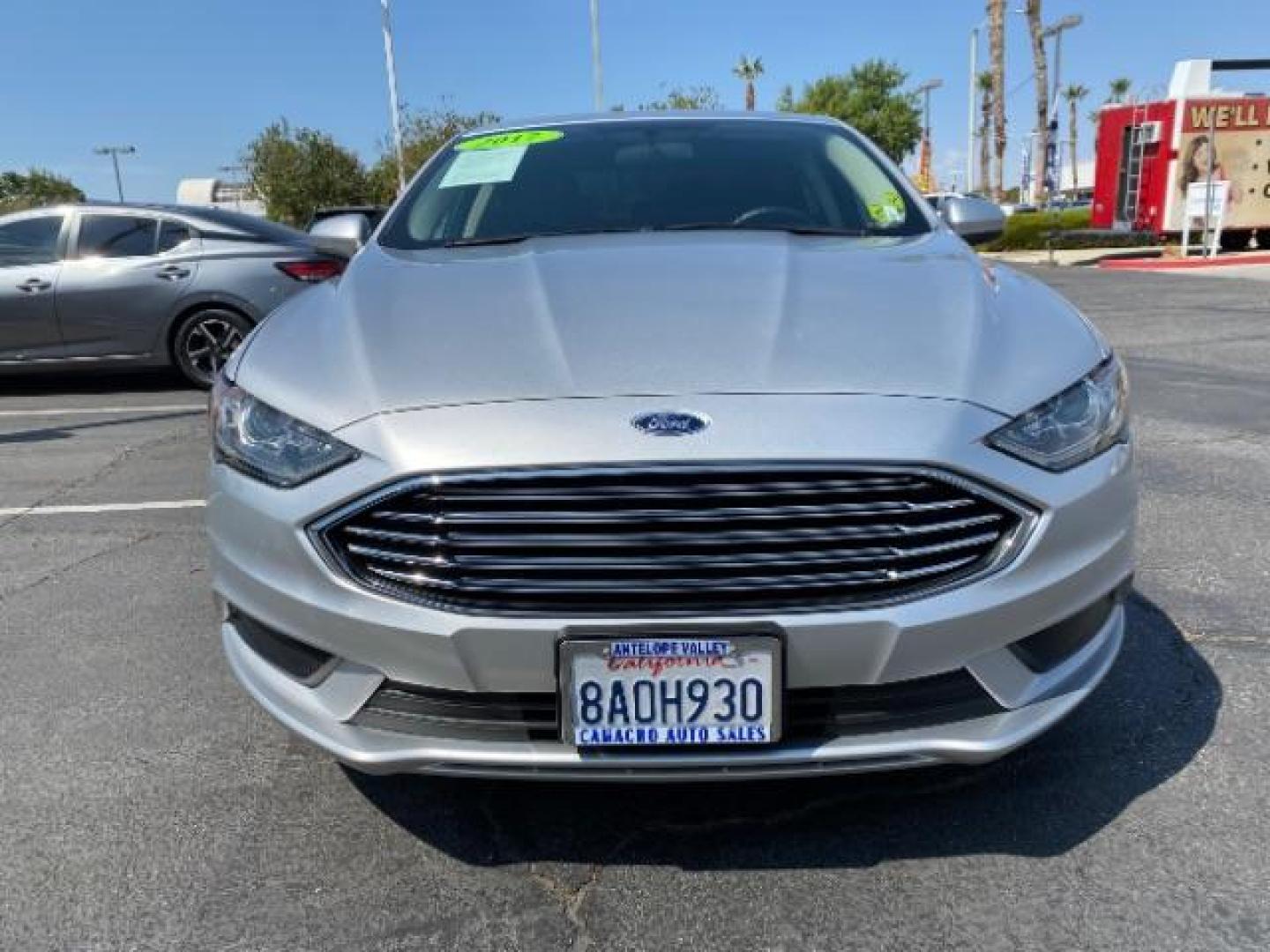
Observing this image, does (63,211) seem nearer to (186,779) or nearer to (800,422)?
(186,779)

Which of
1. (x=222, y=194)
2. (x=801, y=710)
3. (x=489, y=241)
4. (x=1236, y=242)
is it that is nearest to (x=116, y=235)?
(x=489, y=241)

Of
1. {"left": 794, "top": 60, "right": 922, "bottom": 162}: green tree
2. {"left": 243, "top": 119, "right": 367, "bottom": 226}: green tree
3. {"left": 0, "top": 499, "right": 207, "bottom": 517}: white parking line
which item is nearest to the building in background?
{"left": 243, "top": 119, "right": 367, "bottom": 226}: green tree

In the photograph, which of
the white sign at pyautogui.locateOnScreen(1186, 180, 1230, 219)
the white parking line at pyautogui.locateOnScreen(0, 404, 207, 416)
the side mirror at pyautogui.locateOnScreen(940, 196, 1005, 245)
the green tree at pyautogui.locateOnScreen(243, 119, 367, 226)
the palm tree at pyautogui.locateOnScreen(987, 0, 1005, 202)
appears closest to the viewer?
the side mirror at pyautogui.locateOnScreen(940, 196, 1005, 245)

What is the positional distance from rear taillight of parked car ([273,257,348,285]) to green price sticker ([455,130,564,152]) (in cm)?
416

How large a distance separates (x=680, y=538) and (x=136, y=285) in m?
6.94

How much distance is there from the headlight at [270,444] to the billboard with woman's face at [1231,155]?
1960 cm

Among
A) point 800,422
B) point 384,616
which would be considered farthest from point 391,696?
point 800,422

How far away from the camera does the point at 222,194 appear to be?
5334 cm

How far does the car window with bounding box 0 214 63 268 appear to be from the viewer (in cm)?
771

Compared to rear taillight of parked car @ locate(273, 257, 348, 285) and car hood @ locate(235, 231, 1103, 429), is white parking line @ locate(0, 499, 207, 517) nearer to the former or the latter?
car hood @ locate(235, 231, 1103, 429)

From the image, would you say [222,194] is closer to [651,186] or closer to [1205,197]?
[1205,197]

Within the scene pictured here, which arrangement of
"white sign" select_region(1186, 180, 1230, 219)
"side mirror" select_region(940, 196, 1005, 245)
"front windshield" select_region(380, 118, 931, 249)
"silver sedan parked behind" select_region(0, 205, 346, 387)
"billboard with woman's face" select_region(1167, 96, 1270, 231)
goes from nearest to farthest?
"front windshield" select_region(380, 118, 931, 249) < "side mirror" select_region(940, 196, 1005, 245) < "silver sedan parked behind" select_region(0, 205, 346, 387) < "white sign" select_region(1186, 180, 1230, 219) < "billboard with woman's face" select_region(1167, 96, 1270, 231)

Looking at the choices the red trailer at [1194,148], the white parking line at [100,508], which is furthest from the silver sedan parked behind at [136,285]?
the red trailer at [1194,148]

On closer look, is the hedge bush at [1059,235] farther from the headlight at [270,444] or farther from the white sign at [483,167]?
the headlight at [270,444]
